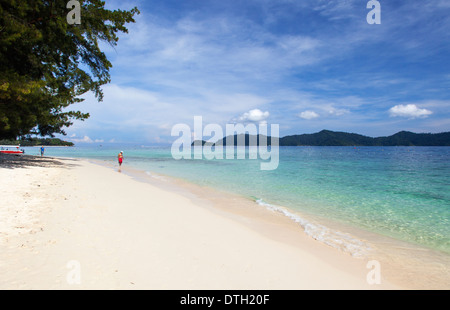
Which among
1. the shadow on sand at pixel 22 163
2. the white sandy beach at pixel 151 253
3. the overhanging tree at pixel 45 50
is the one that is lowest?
the white sandy beach at pixel 151 253

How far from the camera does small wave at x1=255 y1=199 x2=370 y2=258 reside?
20.7 ft

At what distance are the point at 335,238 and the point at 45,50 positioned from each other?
19250 mm

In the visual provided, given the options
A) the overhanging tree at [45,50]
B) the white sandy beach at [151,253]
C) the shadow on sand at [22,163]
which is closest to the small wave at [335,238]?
the white sandy beach at [151,253]

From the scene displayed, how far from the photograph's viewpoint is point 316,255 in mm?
5668

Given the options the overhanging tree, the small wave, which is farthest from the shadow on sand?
the small wave

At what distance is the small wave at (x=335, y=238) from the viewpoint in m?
6.30

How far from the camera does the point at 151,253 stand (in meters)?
4.75

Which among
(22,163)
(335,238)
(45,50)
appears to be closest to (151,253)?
(335,238)

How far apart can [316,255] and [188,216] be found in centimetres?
452

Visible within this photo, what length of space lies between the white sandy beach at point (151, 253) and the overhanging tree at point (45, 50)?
7.67 m

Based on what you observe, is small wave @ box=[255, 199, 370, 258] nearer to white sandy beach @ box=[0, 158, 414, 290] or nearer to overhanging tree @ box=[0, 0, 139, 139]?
white sandy beach @ box=[0, 158, 414, 290]

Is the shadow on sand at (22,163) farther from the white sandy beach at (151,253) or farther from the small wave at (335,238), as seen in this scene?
the small wave at (335,238)

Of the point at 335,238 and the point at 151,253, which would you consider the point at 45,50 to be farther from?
the point at 335,238
